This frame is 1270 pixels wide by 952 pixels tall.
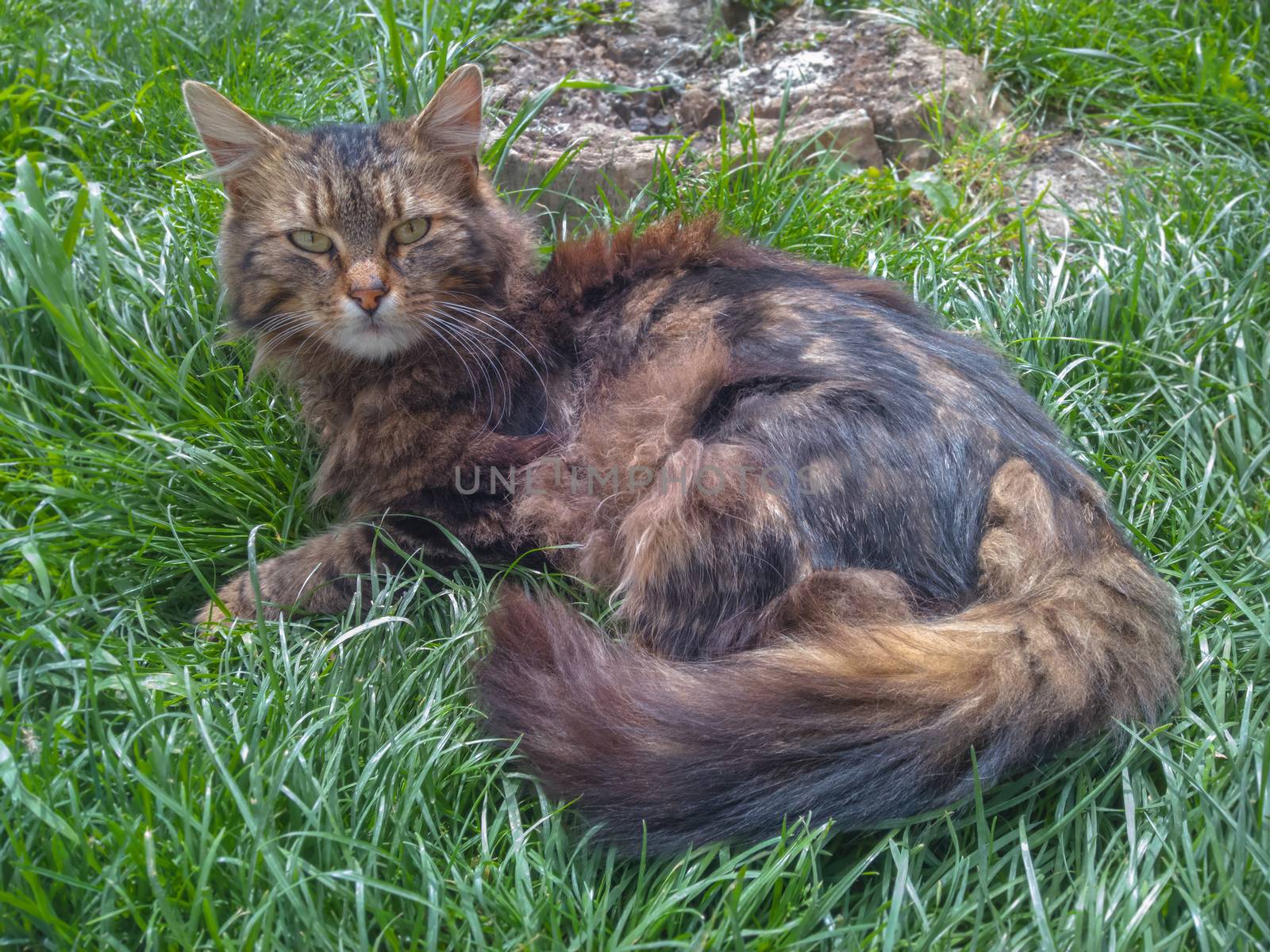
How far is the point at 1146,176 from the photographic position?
380 centimetres

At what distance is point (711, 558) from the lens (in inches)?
88.8

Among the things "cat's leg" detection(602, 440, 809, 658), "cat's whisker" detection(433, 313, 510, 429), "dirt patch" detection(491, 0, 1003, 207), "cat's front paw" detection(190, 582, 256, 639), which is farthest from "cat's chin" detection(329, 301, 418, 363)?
"dirt patch" detection(491, 0, 1003, 207)

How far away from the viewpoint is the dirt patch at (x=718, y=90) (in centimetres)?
377

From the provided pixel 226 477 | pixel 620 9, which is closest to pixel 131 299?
pixel 226 477

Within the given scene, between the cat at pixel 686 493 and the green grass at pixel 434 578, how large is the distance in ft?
0.44

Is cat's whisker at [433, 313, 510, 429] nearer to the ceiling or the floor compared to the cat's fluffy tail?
nearer to the ceiling

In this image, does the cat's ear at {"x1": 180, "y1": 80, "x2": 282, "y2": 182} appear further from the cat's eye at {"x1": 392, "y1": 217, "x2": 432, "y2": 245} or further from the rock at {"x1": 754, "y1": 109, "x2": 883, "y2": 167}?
the rock at {"x1": 754, "y1": 109, "x2": 883, "y2": 167}

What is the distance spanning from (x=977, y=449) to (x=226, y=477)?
1.93m

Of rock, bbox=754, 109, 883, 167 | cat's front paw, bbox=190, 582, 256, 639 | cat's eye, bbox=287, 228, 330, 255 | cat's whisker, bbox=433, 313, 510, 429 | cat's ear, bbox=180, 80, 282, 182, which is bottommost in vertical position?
cat's front paw, bbox=190, 582, 256, 639

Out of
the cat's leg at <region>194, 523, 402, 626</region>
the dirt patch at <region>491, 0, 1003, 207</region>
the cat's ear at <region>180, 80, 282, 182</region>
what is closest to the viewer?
the cat's leg at <region>194, 523, 402, 626</region>

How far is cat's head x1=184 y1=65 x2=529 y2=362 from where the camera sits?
2.50 metres

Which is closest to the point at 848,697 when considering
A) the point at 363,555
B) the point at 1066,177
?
the point at 363,555

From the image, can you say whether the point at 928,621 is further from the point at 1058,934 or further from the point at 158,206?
the point at 158,206

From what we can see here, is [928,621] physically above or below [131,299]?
below
